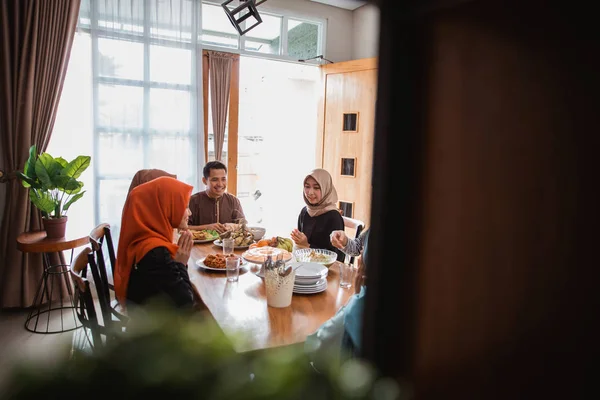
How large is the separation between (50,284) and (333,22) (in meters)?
3.94

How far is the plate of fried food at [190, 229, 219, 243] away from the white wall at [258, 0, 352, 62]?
9.28ft

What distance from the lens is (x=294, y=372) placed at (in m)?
0.33

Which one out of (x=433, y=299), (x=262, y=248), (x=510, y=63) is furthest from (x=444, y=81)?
(x=262, y=248)

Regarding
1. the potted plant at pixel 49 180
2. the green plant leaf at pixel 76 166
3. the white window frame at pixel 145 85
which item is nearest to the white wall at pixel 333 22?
the white window frame at pixel 145 85

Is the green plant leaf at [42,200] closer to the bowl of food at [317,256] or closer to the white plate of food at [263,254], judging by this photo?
the white plate of food at [263,254]

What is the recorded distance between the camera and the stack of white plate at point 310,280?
66.0 inches

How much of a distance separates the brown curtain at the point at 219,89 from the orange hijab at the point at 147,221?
224 cm

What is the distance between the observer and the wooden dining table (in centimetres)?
133

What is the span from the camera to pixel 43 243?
287 cm

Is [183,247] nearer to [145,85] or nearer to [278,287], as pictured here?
[278,287]

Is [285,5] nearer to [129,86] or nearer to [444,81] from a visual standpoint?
[129,86]

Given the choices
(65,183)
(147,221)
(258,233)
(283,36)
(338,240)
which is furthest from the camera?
(283,36)

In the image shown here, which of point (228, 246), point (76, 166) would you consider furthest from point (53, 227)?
point (228, 246)

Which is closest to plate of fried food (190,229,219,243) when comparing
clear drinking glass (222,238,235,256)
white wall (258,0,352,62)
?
clear drinking glass (222,238,235,256)
